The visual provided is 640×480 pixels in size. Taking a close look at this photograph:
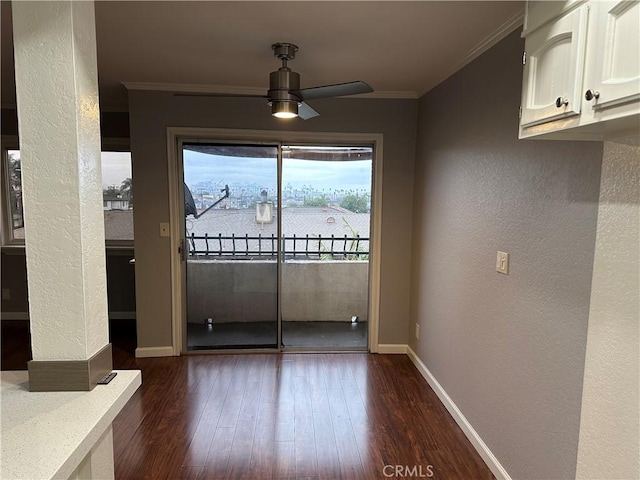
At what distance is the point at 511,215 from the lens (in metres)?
2.13

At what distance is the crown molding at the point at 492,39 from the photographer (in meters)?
2.06

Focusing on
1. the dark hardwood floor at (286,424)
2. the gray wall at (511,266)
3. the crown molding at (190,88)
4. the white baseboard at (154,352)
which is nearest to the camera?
the gray wall at (511,266)

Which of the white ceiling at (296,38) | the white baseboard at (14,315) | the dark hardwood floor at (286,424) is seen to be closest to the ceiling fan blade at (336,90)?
the white ceiling at (296,38)

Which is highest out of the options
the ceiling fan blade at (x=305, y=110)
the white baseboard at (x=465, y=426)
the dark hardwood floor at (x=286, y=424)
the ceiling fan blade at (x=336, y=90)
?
the ceiling fan blade at (x=336, y=90)

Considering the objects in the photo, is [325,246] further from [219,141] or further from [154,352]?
[154,352]

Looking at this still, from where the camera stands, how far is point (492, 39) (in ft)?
7.59

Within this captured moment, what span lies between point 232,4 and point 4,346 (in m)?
4.16

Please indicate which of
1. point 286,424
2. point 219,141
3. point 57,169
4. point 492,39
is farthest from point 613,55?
point 219,141

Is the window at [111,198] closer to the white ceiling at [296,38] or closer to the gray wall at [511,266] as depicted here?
the white ceiling at [296,38]

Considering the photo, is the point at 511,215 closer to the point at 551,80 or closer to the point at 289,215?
the point at 551,80

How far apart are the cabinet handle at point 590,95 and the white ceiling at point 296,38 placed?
3.45ft

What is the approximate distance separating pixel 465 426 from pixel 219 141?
3.12 m

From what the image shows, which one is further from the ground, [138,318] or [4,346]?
[138,318]

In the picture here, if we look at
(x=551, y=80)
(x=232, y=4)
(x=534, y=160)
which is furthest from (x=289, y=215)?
(x=551, y=80)
